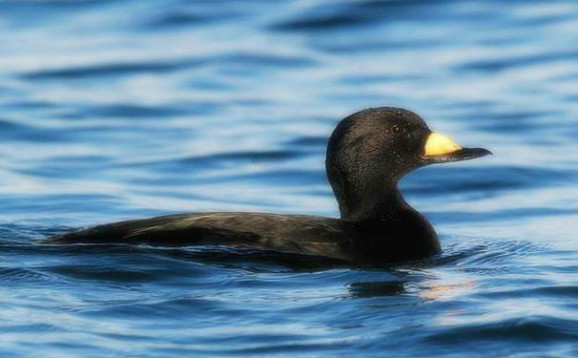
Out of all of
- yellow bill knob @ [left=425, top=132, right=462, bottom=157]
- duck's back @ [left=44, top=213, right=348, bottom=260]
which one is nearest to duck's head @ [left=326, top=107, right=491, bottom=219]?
yellow bill knob @ [left=425, top=132, right=462, bottom=157]

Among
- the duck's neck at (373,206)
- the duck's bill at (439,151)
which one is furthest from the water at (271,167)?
the duck's bill at (439,151)

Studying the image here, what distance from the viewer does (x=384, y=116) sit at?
9.75m

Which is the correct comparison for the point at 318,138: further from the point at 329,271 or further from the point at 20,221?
the point at 329,271

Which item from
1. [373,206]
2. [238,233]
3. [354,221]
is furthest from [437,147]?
[238,233]

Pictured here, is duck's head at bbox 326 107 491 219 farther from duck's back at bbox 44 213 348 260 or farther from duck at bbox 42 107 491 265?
duck's back at bbox 44 213 348 260

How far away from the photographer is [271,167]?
45.5 ft

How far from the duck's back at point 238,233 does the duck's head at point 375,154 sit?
471mm

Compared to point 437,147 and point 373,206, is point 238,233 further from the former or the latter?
point 437,147

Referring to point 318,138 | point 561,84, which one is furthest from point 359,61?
point 318,138

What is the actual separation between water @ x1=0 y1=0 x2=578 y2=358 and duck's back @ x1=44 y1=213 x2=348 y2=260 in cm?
8

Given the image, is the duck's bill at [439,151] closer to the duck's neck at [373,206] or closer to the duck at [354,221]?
the duck at [354,221]

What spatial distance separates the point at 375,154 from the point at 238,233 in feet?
3.59

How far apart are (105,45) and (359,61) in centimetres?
282

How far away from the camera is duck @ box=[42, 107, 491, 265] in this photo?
8992 millimetres
